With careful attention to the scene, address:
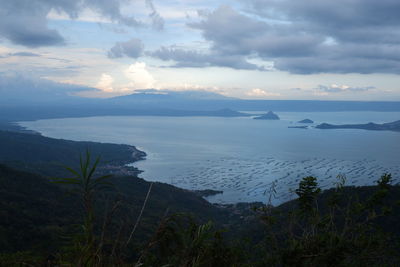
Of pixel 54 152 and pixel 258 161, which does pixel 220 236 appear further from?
pixel 54 152

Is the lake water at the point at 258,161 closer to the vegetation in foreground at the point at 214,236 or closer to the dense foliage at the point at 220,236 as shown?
the dense foliage at the point at 220,236

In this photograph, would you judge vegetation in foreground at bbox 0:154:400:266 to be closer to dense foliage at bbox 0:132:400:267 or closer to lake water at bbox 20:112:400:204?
dense foliage at bbox 0:132:400:267

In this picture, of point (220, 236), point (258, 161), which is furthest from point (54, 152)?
point (220, 236)

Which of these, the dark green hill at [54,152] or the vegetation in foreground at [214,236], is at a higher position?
the vegetation in foreground at [214,236]

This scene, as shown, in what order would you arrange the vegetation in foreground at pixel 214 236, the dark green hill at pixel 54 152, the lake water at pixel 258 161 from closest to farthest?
1. the vegetation in foreground at pixel 214 236
2. the lake water at pixel 258 161
3. the dark green hill at pixel 54 152

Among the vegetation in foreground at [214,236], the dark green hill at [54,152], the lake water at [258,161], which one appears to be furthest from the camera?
the dark green hill at [54,152]

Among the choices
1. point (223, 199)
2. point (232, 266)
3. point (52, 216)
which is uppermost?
point (232, 266)

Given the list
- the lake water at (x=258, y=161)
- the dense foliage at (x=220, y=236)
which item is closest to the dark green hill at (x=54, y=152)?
the lake water at (x=258, y=161)

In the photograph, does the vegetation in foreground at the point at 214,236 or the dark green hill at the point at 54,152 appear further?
the dark green hill at the point at 54,152

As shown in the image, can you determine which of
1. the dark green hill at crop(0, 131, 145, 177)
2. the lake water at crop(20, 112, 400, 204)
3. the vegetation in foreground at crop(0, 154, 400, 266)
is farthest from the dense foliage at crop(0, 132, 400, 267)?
the dark green hill at crop(0, 131, 145, 177)

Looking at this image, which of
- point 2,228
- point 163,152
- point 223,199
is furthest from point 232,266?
point 163,152

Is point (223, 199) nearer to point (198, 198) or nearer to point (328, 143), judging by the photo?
point (198, 198)
